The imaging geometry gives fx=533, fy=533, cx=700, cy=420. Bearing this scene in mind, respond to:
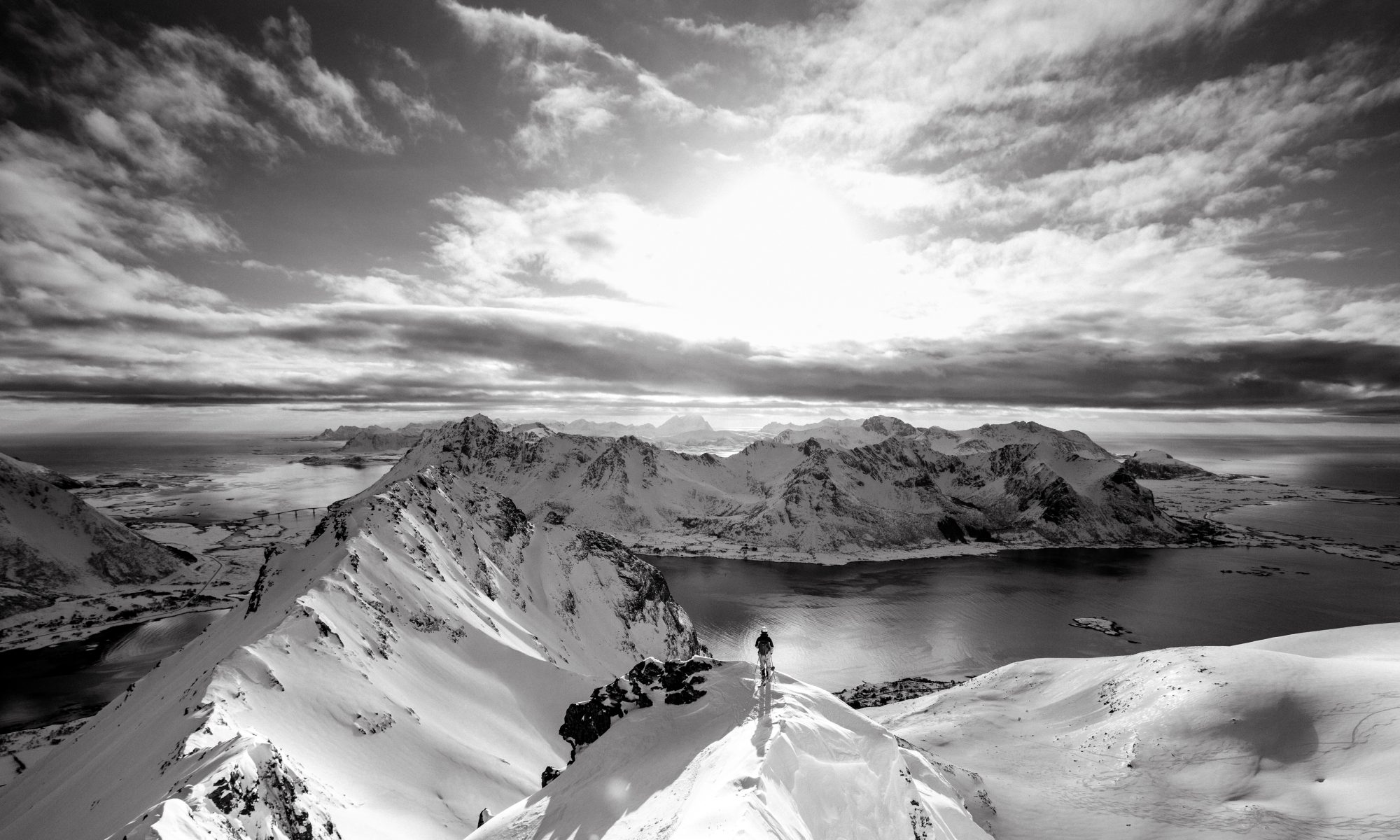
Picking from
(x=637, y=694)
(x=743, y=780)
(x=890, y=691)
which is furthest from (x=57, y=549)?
(x=743, y=780)

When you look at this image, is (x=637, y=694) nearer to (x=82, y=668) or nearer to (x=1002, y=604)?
(x=82, y=668)

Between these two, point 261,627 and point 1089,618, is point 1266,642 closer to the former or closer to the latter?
point 1089,618

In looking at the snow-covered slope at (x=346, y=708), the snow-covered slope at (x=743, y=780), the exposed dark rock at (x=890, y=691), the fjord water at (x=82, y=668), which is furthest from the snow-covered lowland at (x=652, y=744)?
the fjord water at (x=82, y=668)

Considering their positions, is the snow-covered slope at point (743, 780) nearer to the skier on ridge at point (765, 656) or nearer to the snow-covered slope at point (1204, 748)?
the skier on ridge at point (765, 656)

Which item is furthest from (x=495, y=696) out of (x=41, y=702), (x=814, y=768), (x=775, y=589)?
(x=775, y=589)

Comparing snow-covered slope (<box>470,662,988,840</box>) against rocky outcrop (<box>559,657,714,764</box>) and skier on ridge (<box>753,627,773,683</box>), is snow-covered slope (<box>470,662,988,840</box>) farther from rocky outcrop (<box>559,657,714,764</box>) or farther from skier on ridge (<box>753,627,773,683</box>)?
skier on ridge (<box>753,627,773,683</box>)

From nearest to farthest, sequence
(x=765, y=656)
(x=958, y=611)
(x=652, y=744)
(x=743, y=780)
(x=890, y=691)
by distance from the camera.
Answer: (x=743, y=780), (x=765, y=656), (x=652, y=744), (x=890, y=691), (x=958, y=611)
